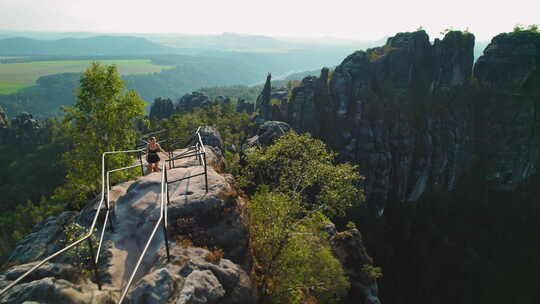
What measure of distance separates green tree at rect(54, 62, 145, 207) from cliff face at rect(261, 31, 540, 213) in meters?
67.2

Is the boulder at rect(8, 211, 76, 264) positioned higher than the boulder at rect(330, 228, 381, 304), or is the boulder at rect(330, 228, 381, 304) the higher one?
the boulder at rect(8, 211, 76, 264)

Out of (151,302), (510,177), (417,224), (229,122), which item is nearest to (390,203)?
(417,224)

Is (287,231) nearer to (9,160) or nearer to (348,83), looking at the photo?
(348,83)

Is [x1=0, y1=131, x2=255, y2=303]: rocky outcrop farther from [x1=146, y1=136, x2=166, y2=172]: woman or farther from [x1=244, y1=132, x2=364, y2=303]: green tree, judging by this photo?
[x1=146, y1=136, x2=166, y2=172]: woman

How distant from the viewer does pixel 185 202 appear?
1587cm

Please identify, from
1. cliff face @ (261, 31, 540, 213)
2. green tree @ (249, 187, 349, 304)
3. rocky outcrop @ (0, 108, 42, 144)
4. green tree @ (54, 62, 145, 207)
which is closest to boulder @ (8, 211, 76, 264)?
green tree @ (54, 62, 145, 207)

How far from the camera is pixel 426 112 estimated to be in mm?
92062

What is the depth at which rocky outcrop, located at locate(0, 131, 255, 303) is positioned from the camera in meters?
10.7

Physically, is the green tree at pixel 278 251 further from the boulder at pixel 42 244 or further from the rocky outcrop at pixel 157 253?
the boulder at pixel 42 244

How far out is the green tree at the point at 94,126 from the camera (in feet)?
87.4

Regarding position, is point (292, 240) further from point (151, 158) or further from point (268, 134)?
point (268, 134)

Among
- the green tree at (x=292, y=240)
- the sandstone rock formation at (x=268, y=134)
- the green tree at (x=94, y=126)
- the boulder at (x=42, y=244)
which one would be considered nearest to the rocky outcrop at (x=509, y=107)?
the sandstone rock formation at (x=268, y=134)

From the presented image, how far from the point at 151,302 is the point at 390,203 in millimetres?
91716

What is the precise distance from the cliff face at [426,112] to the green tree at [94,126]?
221ft
